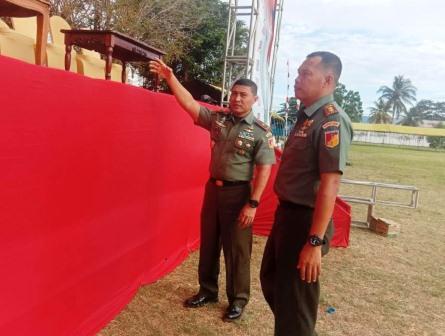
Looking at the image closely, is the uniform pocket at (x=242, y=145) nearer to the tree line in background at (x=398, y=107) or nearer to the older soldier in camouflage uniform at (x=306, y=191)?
the older soldier in camouflage uniform at (x=306, y=191)

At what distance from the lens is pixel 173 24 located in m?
14.5

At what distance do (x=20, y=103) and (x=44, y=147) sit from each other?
0.25 meters

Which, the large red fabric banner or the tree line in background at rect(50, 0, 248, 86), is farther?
the tree line in background at rect(50, 0, 248, 86)

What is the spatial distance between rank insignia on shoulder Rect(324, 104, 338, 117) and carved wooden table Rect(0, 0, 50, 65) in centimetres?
A: 234

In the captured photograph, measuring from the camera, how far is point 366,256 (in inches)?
193

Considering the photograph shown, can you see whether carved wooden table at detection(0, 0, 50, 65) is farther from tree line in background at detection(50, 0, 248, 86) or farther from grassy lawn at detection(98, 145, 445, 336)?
tree line in background at detection(50, 0, 248, 86)

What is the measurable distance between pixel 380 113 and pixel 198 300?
8907 centimetres

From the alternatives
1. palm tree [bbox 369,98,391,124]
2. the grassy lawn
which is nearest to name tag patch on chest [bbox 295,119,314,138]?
the grassy lawn

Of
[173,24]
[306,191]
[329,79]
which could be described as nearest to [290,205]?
[306,191]

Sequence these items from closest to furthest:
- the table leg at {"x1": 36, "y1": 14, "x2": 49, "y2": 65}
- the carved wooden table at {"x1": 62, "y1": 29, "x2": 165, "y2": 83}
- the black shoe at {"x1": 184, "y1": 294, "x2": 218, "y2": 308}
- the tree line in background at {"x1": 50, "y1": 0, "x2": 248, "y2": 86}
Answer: the black shoe at {"x1": 184, "y1": 294, "x2": 218, "y2": 308}
the table leg at {"x1": 36, "y1": 14, "x2": 49, "y2": 65}
the carved wooden table at {"x1": 62, "y1": 29, "x2": 165, "y2": 83}
the tree line in background at {"x1": 50, "y1": 0, "x2": 248, "y2": 86}

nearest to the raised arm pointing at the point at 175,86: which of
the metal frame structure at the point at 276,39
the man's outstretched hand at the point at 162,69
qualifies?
the man's outstretched hand at the point at 162,69

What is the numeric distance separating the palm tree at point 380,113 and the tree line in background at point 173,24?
7089 cm

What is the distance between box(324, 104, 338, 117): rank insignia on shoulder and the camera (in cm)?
193

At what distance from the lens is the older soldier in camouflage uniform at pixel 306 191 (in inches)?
74.0
